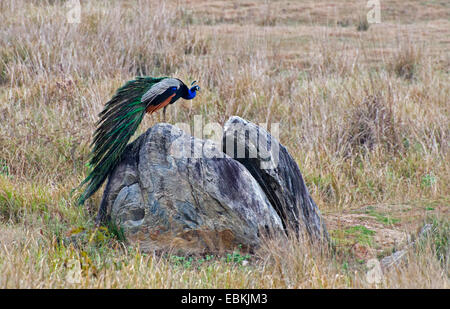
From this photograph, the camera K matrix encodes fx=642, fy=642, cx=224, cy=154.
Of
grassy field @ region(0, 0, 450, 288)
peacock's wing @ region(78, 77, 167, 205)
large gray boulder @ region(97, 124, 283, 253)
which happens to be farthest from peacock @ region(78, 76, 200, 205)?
grassy field @ region(0, 0, 450, 288)

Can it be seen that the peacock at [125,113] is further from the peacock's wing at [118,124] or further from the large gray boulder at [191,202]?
the large gray boulder at [191,202]

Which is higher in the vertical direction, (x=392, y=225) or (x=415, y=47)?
(x=415, y=47)

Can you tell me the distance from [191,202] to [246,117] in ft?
10.5

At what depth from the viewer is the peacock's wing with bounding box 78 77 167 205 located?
434 cm

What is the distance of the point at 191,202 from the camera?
13.8 ft

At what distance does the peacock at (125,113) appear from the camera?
4324 millimetres

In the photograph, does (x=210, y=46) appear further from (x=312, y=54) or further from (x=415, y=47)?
(x=415, y=47)

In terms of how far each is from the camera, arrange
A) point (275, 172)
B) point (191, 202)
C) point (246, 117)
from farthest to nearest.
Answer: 1. point (246, 117)
2. point (275, 172)
3. point (191, 202)

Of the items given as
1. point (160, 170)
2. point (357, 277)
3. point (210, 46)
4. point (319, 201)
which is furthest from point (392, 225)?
point (210, 46)

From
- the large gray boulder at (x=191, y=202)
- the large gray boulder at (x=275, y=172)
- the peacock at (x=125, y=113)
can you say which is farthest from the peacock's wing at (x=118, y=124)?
the large gray boulder at (x=275, y=172)

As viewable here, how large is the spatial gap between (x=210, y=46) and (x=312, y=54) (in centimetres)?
158

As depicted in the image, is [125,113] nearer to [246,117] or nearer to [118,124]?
[118,124]

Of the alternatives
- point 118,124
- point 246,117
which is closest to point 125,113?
point 118,124
